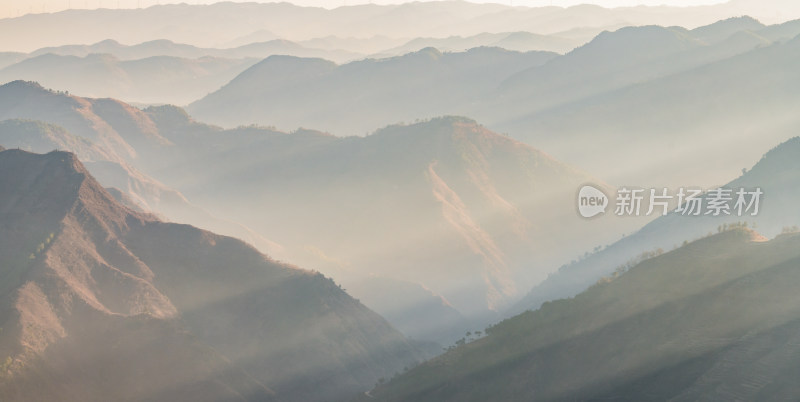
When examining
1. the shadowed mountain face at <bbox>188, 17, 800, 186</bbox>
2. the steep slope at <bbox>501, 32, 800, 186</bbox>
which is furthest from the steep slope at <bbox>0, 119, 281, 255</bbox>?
the steep slope at <bbox>501, 32, 800, 186</bbox>

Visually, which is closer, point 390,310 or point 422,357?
point 422,357

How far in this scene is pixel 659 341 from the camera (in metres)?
32.0

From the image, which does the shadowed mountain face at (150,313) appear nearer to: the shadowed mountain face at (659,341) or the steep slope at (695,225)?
the shadowed mountain face at (659,341)

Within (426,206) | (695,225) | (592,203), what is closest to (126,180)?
(426,206)

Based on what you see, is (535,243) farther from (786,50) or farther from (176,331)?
(786,50)

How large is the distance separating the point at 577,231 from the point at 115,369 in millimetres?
76069

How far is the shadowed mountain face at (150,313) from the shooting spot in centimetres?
4169

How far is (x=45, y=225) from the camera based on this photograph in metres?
50.0

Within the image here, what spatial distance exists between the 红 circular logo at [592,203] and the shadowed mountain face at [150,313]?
2220 inches

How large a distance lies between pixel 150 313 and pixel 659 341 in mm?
31279

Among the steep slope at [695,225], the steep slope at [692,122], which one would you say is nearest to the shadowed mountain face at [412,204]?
the steep slope at [695,225]

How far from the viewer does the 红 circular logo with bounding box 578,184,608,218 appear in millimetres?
107438

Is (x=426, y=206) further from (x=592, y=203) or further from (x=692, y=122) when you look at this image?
(x=692, y=122)

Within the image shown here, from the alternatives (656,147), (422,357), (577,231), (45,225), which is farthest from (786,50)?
(45,225)
